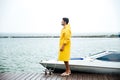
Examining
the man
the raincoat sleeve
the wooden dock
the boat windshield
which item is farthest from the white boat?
the raincoat sleeve

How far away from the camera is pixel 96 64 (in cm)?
498

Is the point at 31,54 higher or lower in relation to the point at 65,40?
lower

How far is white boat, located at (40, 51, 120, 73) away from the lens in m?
4.87

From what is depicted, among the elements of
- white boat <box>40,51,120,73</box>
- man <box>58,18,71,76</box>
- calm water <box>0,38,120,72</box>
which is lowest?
calm water <box>0,38,120,72</box>

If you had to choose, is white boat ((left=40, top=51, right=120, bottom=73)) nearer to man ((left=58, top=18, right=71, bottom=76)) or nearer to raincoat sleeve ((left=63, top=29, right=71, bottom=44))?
man ((left=58, top=18, right=71, bottom=76))

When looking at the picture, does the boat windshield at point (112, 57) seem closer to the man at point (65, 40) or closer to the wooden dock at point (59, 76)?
the wooden dock at point (59, 76)

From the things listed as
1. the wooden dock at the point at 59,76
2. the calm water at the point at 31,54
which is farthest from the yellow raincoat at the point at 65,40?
the calm water at the point at 31,54

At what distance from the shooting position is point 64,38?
4562mm

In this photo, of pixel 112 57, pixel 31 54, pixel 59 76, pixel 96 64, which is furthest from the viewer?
pixel 31 54

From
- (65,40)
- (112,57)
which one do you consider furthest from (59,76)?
(112,57)

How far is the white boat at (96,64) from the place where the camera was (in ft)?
16.0

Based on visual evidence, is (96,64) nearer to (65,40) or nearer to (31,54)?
(65,40)

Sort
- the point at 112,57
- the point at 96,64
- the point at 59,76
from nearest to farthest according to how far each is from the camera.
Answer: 1. the point at 59,76
2. the point at 96,64
3. the point at 112,57

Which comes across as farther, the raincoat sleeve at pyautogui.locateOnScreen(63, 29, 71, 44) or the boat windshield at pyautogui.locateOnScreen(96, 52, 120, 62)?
the boat windshield at pyautogui.locateOnScreen(96, 52, 120, 62)
